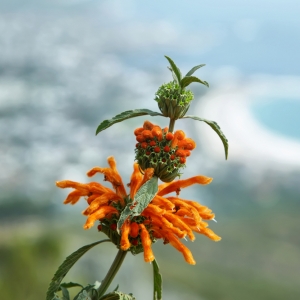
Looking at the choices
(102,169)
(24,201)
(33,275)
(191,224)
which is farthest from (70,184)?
(24,201)

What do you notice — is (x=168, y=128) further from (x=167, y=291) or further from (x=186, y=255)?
(x=167, y=291)

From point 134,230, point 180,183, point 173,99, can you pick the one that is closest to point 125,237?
point 134,230

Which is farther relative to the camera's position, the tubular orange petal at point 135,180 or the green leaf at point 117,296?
the tubular orange petal at point 135,180

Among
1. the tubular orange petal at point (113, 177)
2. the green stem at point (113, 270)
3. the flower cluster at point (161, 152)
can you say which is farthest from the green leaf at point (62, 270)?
the flower cluster at point (161, 152)

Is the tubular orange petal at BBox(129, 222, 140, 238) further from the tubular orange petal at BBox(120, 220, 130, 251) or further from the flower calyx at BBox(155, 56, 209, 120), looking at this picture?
the flower calyx at BBox(155, 56, 209, 120)

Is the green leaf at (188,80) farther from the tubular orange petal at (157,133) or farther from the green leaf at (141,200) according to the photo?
the green leaf at (141,200)

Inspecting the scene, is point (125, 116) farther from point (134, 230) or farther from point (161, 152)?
point (134, 230)
